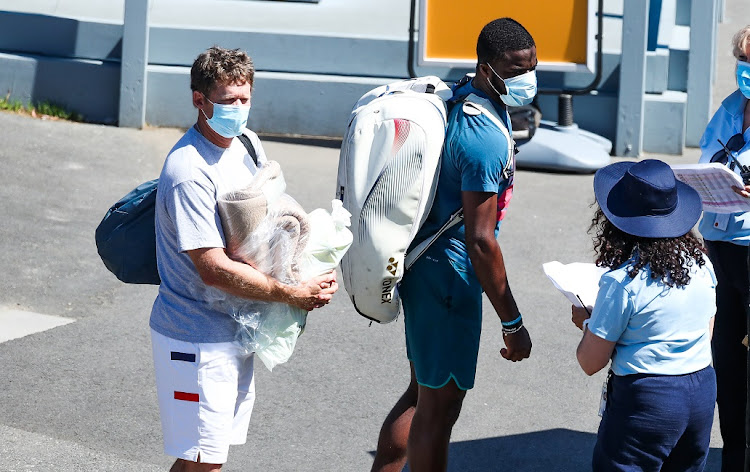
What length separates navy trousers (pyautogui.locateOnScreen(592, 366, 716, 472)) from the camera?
125 inches

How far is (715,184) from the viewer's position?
12.6 ft

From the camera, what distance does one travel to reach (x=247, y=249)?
3365 millimetres

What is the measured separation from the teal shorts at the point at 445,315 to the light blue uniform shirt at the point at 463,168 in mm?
39

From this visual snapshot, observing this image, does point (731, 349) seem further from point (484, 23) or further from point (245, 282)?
point (484, 23)

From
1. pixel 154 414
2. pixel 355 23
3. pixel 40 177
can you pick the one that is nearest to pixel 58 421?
pixel 154 414

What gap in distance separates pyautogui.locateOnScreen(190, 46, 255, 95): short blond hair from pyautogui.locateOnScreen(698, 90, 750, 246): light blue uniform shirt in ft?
6.91

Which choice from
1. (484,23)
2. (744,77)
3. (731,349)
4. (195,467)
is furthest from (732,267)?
(484,23)

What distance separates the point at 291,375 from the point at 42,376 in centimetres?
128

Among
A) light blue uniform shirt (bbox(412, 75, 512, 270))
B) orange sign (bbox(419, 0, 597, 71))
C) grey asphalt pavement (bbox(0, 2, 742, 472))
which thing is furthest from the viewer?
orange sign (bbox(419, 0, 597, 71))

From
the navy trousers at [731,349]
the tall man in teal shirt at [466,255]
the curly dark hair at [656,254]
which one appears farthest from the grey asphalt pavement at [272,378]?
the curly dark hair at [656,254]

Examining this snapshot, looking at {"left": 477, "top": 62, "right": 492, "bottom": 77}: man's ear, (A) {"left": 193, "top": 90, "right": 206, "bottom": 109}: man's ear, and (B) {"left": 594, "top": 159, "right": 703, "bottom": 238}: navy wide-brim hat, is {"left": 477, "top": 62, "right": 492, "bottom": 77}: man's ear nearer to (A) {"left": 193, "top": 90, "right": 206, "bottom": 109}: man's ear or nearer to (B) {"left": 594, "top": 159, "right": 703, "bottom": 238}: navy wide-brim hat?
(B) {"left": 594, "top": 159, "right": 703, "bottom": 238}: navy wide-brim hat

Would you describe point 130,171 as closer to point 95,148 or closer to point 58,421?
point 95,148

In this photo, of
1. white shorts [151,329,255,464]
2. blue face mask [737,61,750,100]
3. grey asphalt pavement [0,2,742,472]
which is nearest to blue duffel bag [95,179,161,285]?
white shorts [151,329,255,464]

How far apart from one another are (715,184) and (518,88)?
2.79ft
